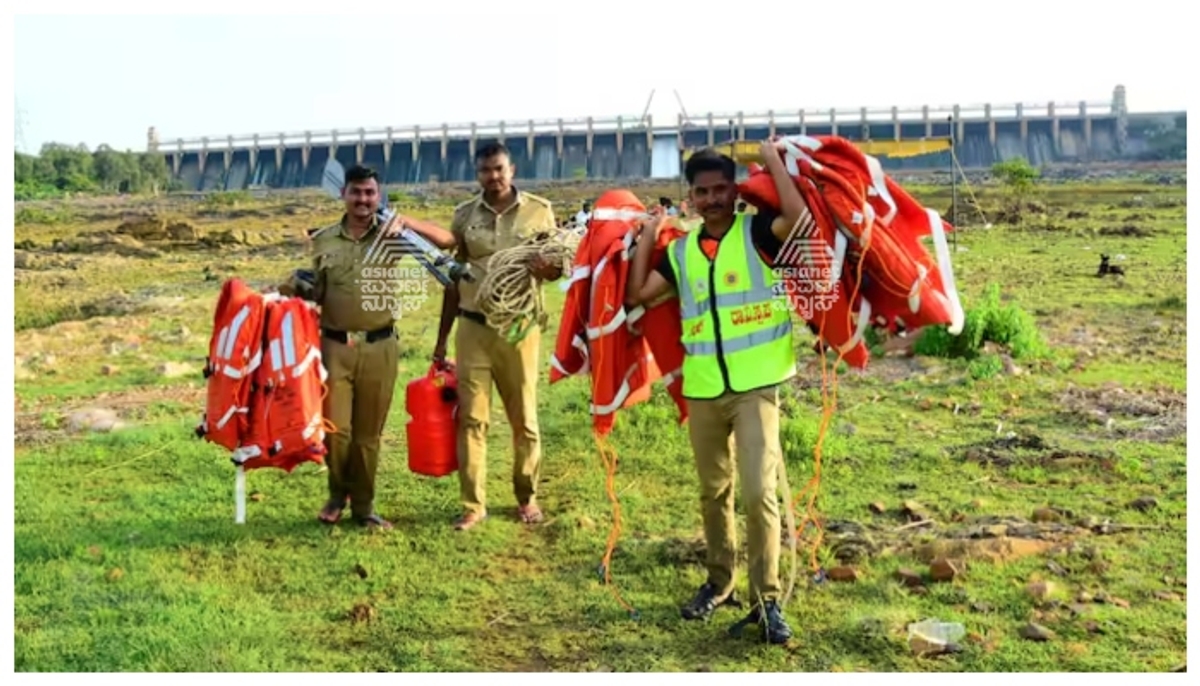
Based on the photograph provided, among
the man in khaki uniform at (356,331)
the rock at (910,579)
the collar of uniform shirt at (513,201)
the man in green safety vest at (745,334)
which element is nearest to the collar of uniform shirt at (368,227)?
the man in khaki uniform at (356,331)

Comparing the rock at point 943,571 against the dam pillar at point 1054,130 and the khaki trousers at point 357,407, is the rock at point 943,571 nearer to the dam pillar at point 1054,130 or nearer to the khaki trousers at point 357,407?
the khaki trousers at point 357,407

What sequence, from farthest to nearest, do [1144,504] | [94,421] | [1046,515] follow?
[94,421], [1144,504], [1046,515]

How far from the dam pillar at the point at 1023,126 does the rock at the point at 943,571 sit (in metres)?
56.2

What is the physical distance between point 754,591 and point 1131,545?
84.3 inches

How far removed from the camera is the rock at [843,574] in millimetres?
4820

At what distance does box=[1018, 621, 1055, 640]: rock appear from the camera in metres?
4.22

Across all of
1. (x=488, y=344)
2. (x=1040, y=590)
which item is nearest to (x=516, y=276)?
(x=488, y=344)

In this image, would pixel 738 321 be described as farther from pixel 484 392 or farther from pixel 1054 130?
pixel 1054 130

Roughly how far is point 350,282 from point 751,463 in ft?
7.65

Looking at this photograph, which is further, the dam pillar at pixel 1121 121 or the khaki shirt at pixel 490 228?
the dam pillar at pixel 1121 121

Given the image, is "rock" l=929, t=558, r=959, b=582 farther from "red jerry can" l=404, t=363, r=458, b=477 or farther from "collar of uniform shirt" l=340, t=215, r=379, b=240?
"collar of uniform shirt" l=340, t=215, r=379, b=240

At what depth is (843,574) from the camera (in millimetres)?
4828

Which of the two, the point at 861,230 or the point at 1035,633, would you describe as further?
the point at 1035,633

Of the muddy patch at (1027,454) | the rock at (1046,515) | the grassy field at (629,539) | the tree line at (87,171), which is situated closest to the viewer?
the grassy field at (629,539)
